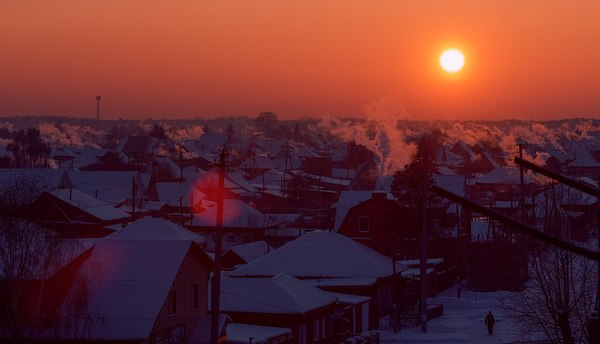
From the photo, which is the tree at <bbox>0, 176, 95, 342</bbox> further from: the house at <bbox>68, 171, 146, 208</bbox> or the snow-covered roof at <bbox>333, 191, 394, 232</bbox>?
the house at <bbox>68, 171, 146, 208</bbox>

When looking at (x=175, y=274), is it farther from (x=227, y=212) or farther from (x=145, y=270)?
(x=227, y=212)

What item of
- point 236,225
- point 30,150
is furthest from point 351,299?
point 30,150

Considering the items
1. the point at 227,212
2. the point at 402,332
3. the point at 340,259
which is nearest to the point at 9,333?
the point at 402,332

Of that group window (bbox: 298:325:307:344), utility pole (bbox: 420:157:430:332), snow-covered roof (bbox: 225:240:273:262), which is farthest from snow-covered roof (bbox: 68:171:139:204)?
window (bbox: 298:325:307:344)

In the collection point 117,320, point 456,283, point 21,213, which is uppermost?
point 21,213

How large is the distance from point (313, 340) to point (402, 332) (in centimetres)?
566

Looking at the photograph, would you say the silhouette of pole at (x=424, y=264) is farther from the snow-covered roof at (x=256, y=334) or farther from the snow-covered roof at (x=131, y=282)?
the snow-covered roof at (x=131, y=282)

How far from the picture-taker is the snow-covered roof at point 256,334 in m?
30.6

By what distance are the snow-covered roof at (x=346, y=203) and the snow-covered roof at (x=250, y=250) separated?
6177mm

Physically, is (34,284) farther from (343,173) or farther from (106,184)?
(343,173)

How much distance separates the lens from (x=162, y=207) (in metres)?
83.3

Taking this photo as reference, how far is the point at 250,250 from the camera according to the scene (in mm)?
54406

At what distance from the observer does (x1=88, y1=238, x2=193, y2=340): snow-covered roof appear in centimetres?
2659

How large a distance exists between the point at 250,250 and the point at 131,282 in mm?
26396
